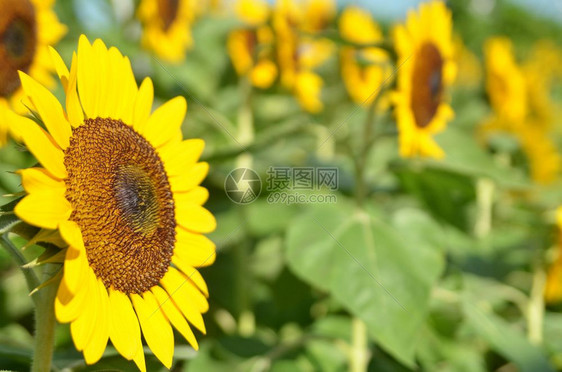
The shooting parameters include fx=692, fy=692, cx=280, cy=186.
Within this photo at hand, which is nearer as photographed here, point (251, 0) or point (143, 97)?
point (143, 97)

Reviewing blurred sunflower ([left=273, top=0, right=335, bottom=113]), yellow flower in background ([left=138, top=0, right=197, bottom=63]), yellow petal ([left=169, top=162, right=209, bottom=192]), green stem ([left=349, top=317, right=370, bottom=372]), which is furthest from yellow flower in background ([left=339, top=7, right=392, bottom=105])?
yellow petal ([left=169, top=162, right=209, bottom=192])

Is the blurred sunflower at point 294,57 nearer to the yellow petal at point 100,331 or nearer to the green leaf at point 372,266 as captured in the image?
the green leaf at point 372,266

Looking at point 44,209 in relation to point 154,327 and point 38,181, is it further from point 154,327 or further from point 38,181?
point 154,327

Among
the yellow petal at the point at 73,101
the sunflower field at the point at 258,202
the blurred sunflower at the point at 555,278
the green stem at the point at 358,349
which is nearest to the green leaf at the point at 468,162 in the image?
the sunflower field at the point at 258,202

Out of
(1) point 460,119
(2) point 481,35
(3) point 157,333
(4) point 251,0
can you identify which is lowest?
(2) point 481,35

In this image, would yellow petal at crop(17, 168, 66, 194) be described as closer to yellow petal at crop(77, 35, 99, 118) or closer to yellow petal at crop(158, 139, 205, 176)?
yellow petal at crop(77, 35, 99, 118)

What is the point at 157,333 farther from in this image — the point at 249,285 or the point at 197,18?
the point at 197,18

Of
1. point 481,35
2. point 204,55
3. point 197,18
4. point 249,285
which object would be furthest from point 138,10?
point 481,35
